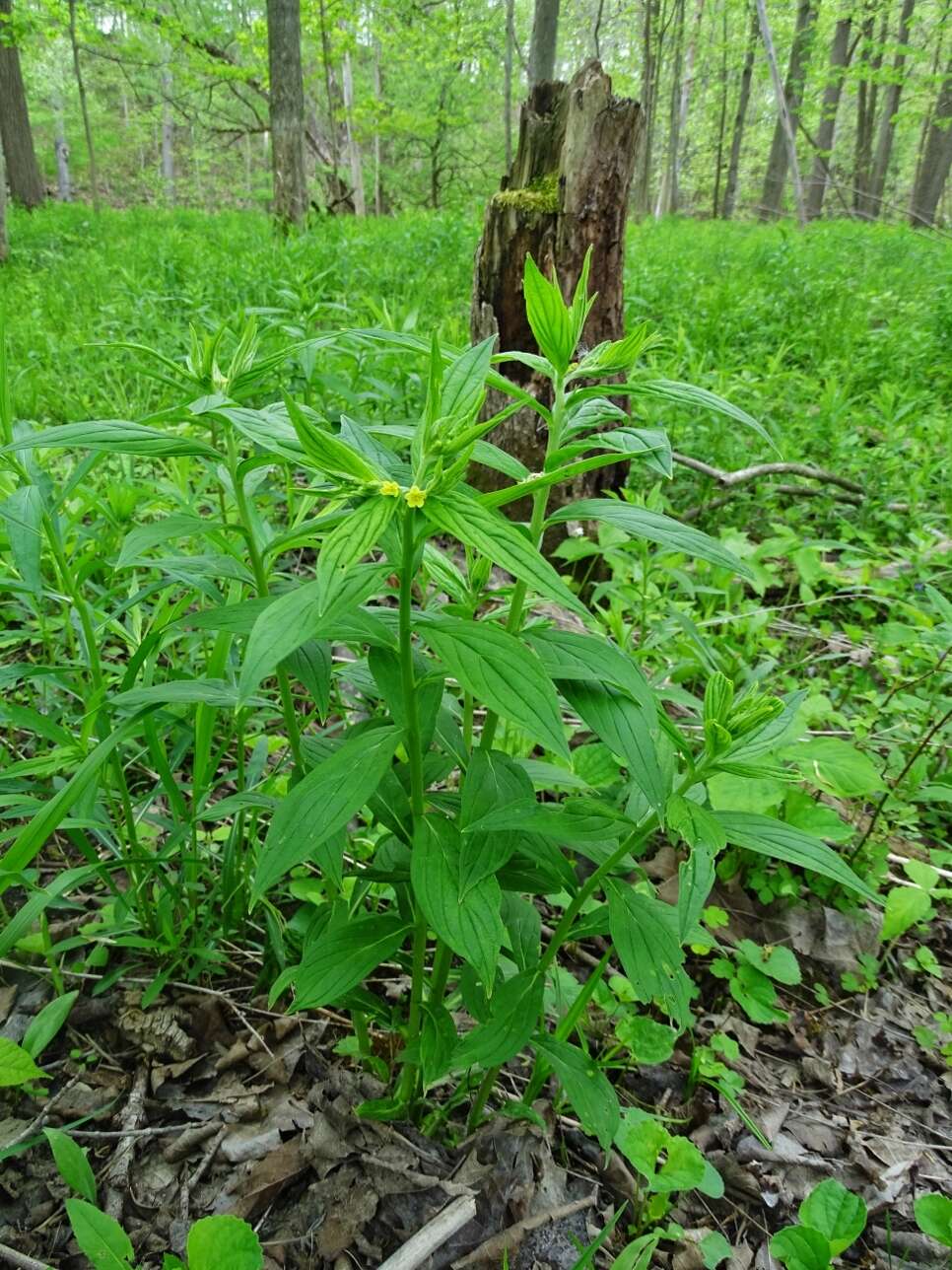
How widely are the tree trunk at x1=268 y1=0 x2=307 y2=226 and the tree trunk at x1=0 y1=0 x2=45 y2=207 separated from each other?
562 centimetres

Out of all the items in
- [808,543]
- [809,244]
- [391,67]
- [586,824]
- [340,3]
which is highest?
[391,67]

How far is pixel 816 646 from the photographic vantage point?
8.63 ft

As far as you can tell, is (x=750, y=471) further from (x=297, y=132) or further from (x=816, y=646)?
(x=297, y=132)

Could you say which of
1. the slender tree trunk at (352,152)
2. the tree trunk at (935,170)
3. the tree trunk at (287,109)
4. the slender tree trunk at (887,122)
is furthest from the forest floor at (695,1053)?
the slender tree trunk at (887,122)

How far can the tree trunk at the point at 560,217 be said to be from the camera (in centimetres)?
277

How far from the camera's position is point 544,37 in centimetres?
862

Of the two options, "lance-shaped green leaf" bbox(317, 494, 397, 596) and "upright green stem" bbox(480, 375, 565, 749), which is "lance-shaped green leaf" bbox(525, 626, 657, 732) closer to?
"upright green stem" bbox(480, 375, 565, 749)

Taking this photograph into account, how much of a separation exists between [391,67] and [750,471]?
85.7 feet

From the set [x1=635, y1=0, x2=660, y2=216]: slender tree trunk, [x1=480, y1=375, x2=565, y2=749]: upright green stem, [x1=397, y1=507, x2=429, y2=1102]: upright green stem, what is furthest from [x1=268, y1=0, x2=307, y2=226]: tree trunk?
[x1=397, y1=507, x2=429, y2=1102]: upright green stem

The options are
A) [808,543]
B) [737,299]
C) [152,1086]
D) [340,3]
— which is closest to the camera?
[152,1086]

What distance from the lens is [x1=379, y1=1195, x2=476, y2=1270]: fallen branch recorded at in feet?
3.57

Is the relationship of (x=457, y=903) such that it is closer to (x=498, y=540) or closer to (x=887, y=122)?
(x=498, y=540)

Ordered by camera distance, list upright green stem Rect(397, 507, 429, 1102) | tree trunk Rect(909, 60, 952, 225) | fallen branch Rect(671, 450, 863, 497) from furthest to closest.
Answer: tree trunk Rect(909, 60, 952, 225) < fallen branch Rect(671, 450, 863, 497) < upright green stem Rect(397, 507, 429, 1102)

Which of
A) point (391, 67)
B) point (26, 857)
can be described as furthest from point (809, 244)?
point (391, 67)
